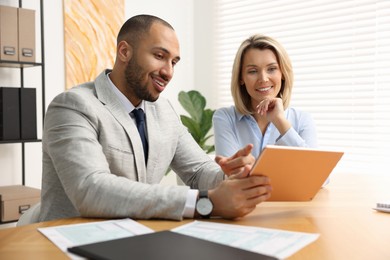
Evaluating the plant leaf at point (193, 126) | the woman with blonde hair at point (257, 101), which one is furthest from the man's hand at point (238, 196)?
the plant leaf at point (193, 126)

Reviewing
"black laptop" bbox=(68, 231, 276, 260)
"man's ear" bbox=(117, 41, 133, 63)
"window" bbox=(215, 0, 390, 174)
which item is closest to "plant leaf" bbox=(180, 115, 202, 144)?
"window" bbox=(215, 0, 390, 174)

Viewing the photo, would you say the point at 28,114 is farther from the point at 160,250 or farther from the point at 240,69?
the point at 160,250

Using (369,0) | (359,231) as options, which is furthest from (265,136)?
(369,0)

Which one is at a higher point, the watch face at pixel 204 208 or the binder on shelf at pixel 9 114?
the binder on shelf at pixel 9 114

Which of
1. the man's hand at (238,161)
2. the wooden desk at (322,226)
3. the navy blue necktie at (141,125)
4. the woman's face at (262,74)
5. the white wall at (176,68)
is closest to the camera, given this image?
the wooden desk at (322,226)

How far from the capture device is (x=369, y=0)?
3285mm

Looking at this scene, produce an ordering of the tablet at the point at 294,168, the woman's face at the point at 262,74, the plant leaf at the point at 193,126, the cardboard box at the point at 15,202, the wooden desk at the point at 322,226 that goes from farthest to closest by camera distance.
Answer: the plant leaf at the point at 193,126 → the cardboard box at the point at 15,202 → the woman's face at the point at 262,74 → the tablet at the point at 294,168 → the wooden desk at the point at 322,226

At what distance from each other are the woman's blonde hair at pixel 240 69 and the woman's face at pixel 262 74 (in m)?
0.03

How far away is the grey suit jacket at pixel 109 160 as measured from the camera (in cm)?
115

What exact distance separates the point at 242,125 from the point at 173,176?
7.23ft

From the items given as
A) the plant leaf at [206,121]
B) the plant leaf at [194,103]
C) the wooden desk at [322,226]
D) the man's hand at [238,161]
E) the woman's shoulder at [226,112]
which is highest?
the plant leaf at [194,103]

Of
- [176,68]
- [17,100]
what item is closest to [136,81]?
[17,100]

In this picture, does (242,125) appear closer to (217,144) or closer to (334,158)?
(217,144)

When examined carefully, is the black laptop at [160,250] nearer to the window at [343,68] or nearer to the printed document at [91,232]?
the printed document at [91,232]
